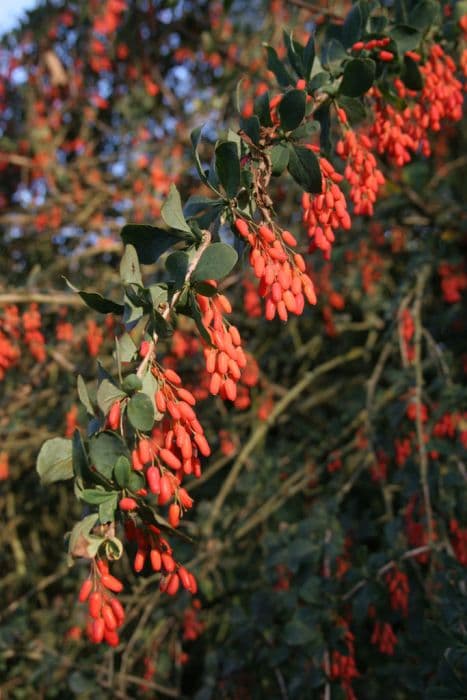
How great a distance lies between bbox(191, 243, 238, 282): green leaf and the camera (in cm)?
122

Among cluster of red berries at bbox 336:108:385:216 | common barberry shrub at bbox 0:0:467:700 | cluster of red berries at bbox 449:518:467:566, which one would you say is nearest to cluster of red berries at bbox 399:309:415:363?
common barberry shrub at bbox 0:0:467:700

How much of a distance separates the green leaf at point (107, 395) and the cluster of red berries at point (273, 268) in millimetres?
307

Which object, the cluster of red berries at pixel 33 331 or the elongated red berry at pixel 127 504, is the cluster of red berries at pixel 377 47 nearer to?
the elongated red berry at pixel 127 504

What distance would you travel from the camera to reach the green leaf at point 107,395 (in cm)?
118

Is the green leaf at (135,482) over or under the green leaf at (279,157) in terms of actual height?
under

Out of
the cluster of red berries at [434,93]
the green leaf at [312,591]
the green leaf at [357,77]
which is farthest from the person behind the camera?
the green leaf at [312,591]

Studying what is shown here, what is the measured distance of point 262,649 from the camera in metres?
2.60

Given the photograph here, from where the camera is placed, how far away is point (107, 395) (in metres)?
1.18

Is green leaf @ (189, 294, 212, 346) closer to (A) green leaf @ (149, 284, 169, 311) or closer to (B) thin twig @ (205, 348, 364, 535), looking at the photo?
(A) green leaf @ (149, 284, 169, 311)

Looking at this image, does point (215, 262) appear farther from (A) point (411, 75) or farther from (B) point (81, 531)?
(A) point (411, 75)

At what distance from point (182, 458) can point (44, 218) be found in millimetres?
3398

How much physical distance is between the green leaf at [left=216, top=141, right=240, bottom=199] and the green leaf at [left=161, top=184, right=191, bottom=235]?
88mm

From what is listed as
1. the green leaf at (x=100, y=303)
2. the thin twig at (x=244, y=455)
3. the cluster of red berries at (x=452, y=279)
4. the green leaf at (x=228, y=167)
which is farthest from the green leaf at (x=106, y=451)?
the cluster of red berries at (x=452, y=279)

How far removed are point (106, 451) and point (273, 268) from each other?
1.49 feet
